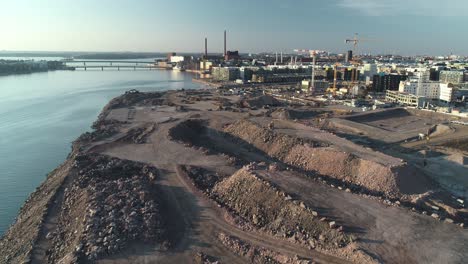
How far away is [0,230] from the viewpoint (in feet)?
41.1

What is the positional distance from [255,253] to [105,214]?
199 inches

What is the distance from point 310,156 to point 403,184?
4.34 metres

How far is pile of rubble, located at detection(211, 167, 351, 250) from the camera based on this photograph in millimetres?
→ 9336

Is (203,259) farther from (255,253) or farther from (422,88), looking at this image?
(422,88)

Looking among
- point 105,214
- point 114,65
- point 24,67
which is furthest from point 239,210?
point 114,65

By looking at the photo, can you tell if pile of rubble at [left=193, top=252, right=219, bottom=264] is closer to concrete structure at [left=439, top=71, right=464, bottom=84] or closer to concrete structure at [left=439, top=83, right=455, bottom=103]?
concrete structure at [left=439, top=83, right=455, bottom=103]

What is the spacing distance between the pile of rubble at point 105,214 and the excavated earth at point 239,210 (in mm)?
38

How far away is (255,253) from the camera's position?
9.14 meters

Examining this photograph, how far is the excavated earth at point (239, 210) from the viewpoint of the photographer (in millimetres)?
9141

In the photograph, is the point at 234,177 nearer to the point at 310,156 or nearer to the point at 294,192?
the point at 294,192

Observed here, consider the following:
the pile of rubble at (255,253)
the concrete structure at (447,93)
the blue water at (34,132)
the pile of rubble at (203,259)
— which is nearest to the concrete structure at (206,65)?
the blue water at (34,132)

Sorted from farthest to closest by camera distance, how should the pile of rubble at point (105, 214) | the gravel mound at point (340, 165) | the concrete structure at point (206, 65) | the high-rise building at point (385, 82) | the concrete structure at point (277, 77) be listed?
the concrete structure at point (206, 65), the concrete structure at point (277, 77), the high-rise building at point (385, 82), the gravel mound at point (340, 165), the pile of rubble at point (105, 214)

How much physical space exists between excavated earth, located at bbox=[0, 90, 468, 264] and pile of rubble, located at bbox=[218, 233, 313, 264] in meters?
0.03

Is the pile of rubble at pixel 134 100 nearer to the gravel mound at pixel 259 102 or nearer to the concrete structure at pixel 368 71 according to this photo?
the gravel mound at pixel 259 102
